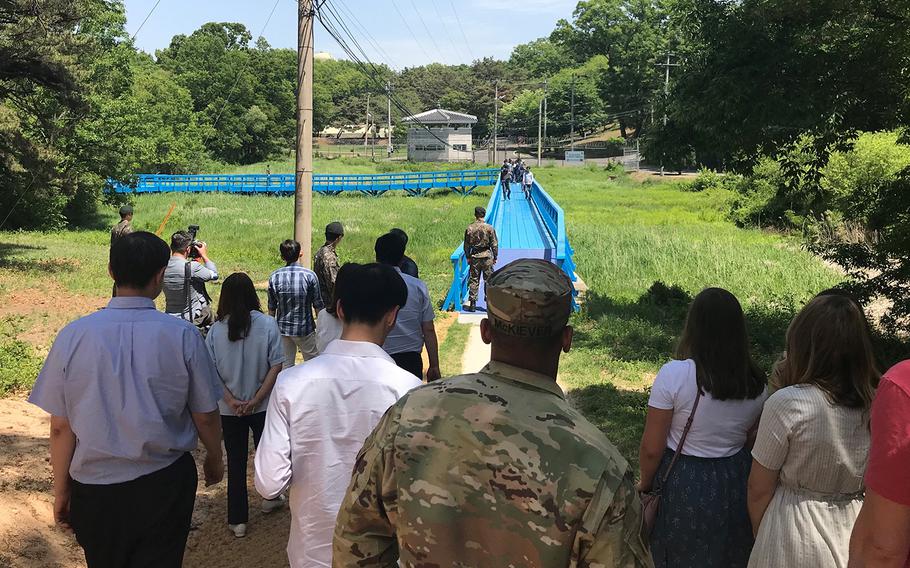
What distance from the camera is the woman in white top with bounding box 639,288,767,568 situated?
3.06 meters

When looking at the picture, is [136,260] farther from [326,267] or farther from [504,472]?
[326,267]

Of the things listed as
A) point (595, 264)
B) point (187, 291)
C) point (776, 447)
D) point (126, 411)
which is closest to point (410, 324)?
point (126, 411)

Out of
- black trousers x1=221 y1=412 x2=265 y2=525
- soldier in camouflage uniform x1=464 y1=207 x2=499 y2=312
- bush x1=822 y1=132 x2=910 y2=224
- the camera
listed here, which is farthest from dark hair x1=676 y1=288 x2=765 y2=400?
bush x1=822 y1=132 x2=910 y2=224

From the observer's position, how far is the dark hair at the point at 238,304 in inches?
180

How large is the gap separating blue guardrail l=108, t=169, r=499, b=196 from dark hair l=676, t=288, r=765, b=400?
43918mm

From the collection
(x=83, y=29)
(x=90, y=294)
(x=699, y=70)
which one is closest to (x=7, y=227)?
(x=83, y=29)

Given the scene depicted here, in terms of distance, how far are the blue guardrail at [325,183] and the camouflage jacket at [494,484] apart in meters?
45.3

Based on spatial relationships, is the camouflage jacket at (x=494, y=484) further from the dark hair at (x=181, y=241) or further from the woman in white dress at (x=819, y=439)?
the dark hair at (x=181, y=241)

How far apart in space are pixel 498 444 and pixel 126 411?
6.04ft

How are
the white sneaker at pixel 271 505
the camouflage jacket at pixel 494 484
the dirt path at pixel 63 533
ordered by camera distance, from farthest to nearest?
the white sneaker at pixel 271 505
the dirt path at pixel 63 533
the camouflage jacket at pixel 494 484

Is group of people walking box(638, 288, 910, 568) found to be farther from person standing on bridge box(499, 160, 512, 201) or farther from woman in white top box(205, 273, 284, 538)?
person standing on bridge box(499, 160, 512, 201)

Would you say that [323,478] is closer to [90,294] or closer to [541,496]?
[541,496]

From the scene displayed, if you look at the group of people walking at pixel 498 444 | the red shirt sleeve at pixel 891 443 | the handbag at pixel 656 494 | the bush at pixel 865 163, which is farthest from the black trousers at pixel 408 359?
the bush at pixel 865 163

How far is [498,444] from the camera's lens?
170 cm
